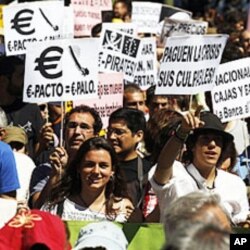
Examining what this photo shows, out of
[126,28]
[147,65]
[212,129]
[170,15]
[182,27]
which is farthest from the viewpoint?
[170,15]

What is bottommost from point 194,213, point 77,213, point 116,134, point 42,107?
point 42,107

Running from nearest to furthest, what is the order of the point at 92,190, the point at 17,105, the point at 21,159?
the point at 92,190
the point at 21,159
the point at 17,105

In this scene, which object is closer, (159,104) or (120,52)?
(159,104)

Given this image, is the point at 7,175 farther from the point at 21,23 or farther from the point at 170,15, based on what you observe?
the point at 170,15

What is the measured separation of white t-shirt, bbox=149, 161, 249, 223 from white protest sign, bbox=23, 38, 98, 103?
80.1 inches

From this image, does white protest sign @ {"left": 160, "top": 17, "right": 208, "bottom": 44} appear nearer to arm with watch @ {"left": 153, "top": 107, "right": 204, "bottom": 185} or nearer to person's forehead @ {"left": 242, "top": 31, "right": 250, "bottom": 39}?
person's forehead @ {"left": 242, "top": 31, "right": 250, "bottom": 39}

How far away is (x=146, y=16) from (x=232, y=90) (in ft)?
17.2

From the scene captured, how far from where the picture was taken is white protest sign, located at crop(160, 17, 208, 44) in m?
13.3

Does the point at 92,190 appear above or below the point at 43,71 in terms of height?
below

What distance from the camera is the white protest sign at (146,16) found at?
47.2 feet

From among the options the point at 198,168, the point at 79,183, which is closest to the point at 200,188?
the point at 198,168

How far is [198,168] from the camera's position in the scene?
7293 mm

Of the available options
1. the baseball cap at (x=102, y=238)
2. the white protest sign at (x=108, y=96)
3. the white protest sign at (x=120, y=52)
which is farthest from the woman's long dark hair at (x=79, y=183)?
the white protest sign at (x=120, y=52)

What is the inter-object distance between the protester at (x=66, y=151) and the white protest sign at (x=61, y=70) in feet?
0.99
